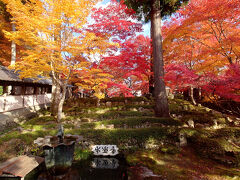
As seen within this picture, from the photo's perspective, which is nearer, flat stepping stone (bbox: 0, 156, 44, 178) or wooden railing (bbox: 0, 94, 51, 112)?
flat stepping stone (bbox: 0, 156, 44, 178)

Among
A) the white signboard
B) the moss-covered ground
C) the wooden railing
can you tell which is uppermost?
the wooden railing

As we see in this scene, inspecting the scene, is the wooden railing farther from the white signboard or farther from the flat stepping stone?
the white signboard

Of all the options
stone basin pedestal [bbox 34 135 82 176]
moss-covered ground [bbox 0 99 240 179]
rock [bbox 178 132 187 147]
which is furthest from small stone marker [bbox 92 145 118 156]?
rock [bbox 178 132 187 147]

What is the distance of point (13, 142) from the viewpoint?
19.0 feet

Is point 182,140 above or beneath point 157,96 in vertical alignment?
beneath

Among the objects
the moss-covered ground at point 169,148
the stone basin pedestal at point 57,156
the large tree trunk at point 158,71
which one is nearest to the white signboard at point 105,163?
the moss-covered ground at point 169,148

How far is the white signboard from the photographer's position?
5075 mm

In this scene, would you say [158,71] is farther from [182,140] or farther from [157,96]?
[182,140]

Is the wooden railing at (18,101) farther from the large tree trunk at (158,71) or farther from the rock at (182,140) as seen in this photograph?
the rock at (182,140)

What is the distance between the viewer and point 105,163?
5.30 meters

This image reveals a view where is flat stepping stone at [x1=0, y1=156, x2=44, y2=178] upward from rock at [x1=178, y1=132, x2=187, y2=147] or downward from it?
upward

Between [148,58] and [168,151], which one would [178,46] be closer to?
[148,58]

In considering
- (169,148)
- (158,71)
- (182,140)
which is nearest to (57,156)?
(169,148)

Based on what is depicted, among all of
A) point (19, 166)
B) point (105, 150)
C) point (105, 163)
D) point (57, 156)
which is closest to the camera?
point (19, 166)
